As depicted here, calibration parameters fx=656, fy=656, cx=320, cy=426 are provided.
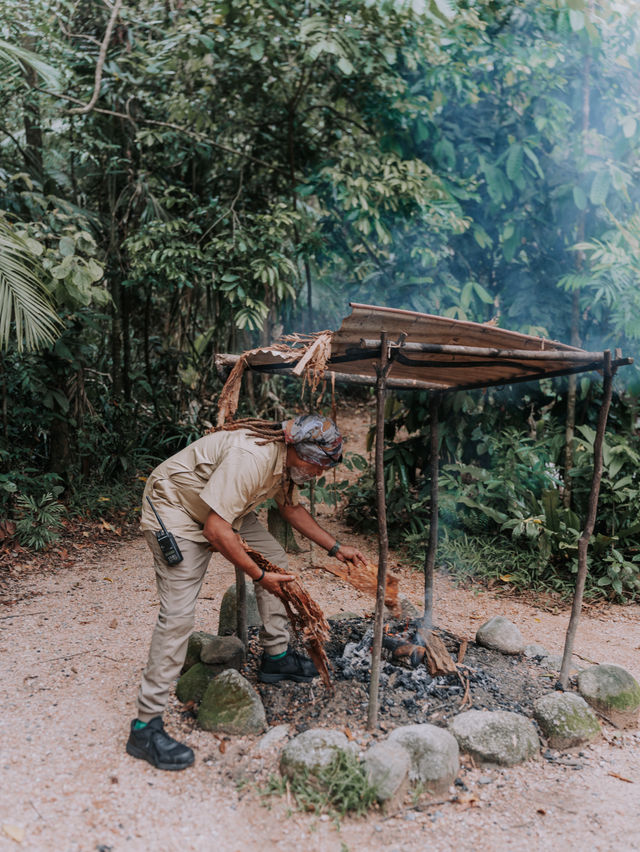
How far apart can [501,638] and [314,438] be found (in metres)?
1.82

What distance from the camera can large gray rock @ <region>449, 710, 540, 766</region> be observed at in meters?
2.72

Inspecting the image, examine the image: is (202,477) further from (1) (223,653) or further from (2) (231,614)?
(2) (231,614)

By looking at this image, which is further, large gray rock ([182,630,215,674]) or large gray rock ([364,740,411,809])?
large gray rock ([182,630,215,674])

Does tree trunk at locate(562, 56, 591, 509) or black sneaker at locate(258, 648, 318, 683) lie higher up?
tree trunk at locate(562, 56, 591, 509)

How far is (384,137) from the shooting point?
555 centimetres

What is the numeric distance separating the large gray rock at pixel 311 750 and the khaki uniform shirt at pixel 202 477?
0.89 m

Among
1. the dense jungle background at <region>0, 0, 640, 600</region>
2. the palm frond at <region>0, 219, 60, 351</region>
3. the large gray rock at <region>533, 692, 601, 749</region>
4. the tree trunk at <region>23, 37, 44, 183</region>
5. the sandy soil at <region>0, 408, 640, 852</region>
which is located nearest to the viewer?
the sandy soil at <region>0, 408, 640, 852</region>

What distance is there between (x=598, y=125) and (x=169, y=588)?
5.02 meters

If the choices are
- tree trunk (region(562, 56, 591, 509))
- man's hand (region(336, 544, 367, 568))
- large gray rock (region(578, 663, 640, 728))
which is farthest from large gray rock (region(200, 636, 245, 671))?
tree trunk (region(562, 56, 591, 509))

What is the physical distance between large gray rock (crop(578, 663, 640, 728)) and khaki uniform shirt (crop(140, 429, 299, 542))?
186cm

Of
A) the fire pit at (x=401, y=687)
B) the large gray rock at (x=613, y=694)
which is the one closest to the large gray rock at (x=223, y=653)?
the fire pit at (x=401, y=687)

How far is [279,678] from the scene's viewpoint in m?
3.22

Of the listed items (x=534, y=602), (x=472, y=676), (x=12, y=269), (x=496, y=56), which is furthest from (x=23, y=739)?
(x=496, y=56)

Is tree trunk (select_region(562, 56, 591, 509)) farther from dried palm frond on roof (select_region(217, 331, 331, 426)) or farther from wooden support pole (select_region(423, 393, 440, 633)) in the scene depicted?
dried palm frond on roof (select_region(217, 331, 331, 426))
